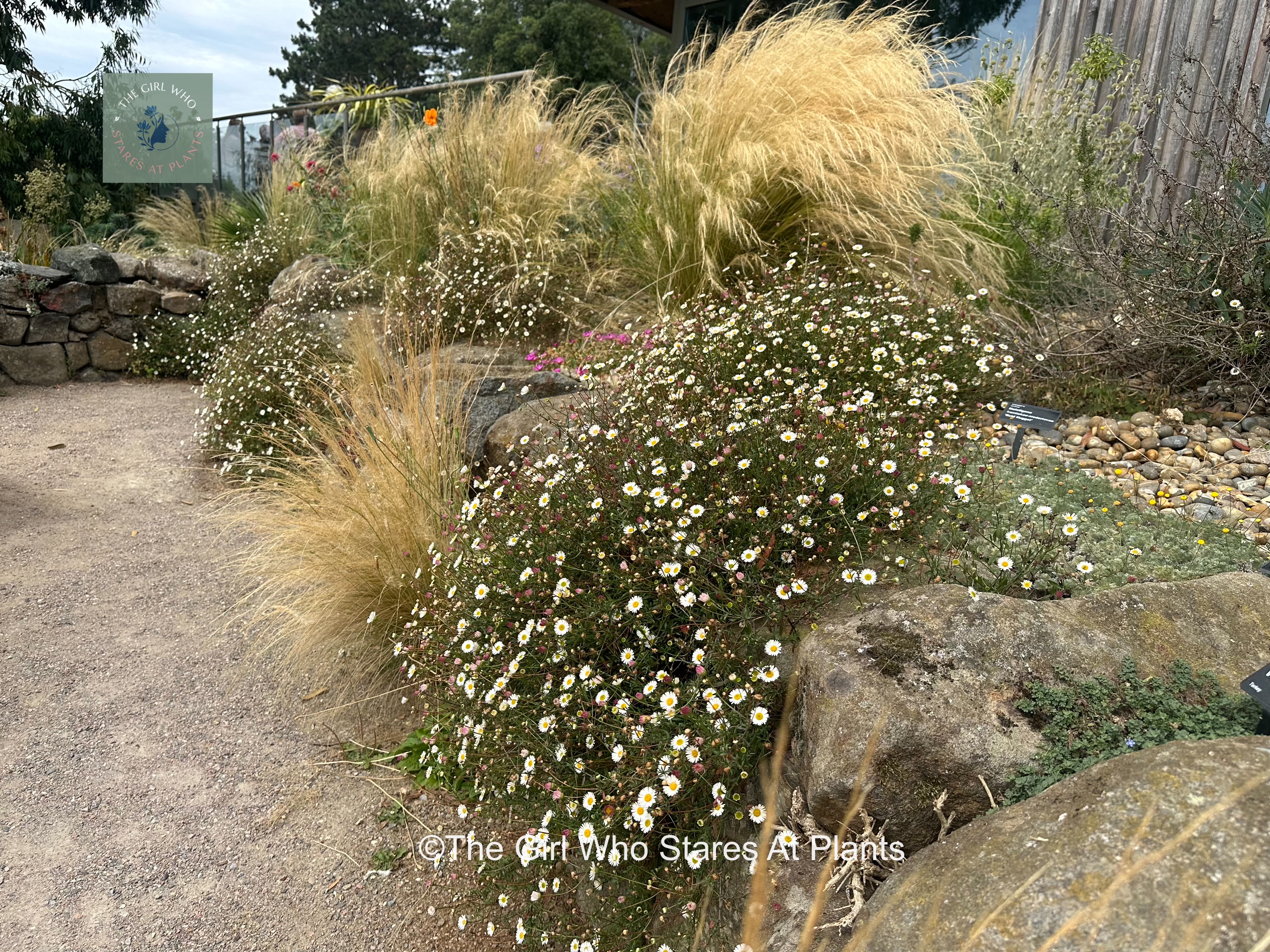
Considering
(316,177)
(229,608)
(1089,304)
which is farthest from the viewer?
(316,177)

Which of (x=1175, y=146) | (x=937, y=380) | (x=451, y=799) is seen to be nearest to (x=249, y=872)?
(x=451, y=799)

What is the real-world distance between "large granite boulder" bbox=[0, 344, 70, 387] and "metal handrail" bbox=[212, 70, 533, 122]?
3769 mm

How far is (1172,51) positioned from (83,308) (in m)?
7.93

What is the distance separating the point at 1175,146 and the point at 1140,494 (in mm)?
3679

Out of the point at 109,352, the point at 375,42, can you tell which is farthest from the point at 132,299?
the point at 375,42

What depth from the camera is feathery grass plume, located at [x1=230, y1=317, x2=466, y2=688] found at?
2.80m

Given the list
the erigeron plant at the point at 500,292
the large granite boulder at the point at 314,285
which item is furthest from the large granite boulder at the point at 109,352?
the erigeron plant at the point at 500,292

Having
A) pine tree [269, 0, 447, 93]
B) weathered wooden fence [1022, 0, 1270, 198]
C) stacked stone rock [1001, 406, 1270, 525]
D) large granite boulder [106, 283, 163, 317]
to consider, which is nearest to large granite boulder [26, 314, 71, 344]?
large granite boulder [106, 283, 163, 317]

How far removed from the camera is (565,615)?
201 centimetres

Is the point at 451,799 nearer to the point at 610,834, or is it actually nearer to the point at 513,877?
the point at 513,877

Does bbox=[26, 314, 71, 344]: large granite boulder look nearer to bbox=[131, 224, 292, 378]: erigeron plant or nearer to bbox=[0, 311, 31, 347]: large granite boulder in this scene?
bbox=[0, 311, 31, 347]: large granite boulder

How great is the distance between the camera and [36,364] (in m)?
6.62

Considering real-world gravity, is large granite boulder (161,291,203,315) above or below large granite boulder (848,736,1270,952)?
above

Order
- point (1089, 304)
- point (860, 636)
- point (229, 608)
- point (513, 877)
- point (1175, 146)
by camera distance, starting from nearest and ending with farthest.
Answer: point (860, 636)
point (513, 877)
point (229, 608)
point (1089, 304)
point (1175, 146)
